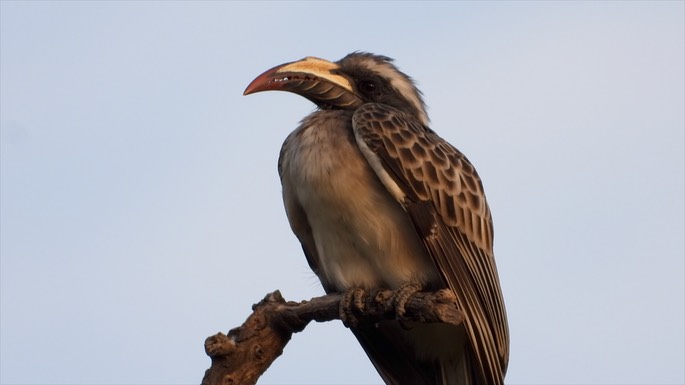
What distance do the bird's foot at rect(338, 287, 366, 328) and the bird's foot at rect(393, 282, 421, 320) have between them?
270 mm

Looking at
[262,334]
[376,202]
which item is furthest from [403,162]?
[262,334]

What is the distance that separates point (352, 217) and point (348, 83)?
56.9 inches

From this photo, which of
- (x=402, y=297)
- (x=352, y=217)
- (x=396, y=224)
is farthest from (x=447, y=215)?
(x=402, y=297)

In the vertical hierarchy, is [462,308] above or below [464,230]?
below

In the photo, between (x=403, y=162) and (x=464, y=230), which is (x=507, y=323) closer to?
(x=464, y=230)

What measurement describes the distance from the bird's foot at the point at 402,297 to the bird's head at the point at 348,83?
1.76 m

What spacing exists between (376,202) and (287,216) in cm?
85

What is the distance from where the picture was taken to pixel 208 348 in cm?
650

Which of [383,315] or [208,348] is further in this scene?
[383,315]

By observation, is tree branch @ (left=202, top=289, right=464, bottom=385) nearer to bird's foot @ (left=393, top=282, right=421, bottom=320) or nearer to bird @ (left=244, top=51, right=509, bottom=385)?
bird's foot @ (left=393, top=282, right=421, bottom=320)

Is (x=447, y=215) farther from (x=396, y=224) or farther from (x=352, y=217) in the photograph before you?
(x=352, y=217)

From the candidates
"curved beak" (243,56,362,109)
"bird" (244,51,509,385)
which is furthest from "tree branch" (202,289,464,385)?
"curved beak" (243,56,362,109)

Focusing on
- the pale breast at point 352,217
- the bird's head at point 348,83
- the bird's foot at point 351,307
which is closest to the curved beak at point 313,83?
the bird's head at point 348,83

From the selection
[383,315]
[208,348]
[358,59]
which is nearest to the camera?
[208,348]
